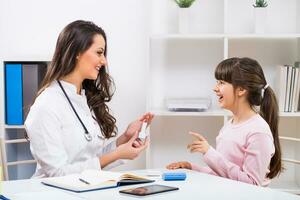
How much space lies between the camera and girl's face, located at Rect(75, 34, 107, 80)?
2.54m

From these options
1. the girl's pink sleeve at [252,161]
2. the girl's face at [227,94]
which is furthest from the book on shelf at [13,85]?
the girl's pink sleeve at [252,161]

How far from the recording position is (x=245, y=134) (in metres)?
2.23

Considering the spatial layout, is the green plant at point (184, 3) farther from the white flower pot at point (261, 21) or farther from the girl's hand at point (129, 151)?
the girl's hand at point (129, 151)

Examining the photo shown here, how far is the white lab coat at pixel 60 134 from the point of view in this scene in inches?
89.5

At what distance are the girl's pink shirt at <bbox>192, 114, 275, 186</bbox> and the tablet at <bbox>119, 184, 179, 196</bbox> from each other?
0.40 meters

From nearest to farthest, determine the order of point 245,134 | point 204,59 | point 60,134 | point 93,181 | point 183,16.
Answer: point 93,181 < point 245,134 < point 60,134 < point 183,16 < point 204,59

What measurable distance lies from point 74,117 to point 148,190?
77 cm

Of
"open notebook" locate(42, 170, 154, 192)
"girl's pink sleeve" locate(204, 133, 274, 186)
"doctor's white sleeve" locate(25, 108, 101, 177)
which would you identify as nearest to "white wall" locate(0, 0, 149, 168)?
"doctor's white sleeve" locate(25, 108, 101, 177)

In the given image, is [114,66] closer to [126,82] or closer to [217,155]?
[126,82]

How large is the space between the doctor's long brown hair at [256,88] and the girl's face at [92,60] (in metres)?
0.63

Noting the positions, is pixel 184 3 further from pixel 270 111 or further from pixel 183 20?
pixel 270 111

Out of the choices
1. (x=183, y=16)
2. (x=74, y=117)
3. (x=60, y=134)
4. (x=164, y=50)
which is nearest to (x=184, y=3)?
(x=183, y=16)

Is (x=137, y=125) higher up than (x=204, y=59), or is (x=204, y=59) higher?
(x=204, y=59)

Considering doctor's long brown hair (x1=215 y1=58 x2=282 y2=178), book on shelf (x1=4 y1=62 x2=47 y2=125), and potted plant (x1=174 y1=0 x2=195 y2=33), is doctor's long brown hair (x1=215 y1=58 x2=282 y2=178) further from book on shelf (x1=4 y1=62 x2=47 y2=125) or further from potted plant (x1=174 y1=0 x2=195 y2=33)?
book on shelf (x1=4 y1=62 x2=47 y2=125)
